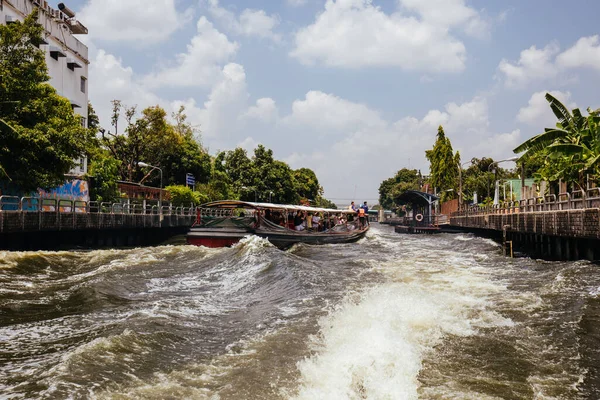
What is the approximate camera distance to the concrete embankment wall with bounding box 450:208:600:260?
16297 mm

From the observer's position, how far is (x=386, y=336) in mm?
7598

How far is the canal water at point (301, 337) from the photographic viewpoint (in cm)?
611

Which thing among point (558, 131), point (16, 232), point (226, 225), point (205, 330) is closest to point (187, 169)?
point (226, 225)

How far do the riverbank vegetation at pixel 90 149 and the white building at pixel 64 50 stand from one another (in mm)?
3277

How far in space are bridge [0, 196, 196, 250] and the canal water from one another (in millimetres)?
7468

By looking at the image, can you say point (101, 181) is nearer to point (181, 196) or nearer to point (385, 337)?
point (181, 196)

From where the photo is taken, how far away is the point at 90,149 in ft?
86.1

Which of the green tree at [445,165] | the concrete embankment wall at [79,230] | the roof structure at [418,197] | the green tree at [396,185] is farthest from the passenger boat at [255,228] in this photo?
the green tree at [396,185]

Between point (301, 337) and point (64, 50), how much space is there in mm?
36918

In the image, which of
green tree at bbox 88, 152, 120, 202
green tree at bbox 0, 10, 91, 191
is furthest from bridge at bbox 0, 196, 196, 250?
green tree at bbox 88, 152, 120, 202

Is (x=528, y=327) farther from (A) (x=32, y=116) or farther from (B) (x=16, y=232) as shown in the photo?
(A) (x=32, y=116)

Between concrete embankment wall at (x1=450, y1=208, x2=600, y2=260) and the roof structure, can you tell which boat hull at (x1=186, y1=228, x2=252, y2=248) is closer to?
concrete embankment wall at (x1=450, y1=208, x2=600, y2=260)

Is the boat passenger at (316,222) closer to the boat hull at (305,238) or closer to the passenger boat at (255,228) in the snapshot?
the boat hull at (305,238)

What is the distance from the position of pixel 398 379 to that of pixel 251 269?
1098 cm
